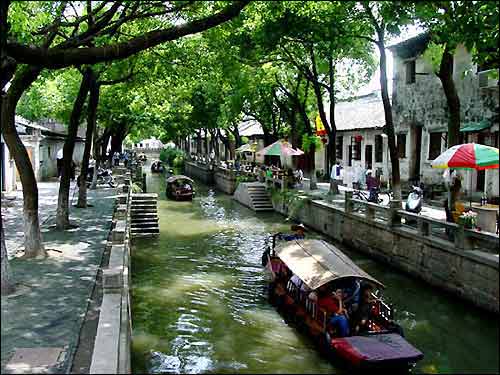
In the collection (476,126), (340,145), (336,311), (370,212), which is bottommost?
(336,311)

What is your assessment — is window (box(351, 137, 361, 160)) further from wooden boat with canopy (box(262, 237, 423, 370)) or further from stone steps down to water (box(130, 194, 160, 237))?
wooden boat with canopy (box(262, 237, 423, 370))

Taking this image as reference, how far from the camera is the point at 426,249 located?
596 inches

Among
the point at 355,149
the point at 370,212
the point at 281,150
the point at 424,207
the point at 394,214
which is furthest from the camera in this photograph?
the point at 355,149

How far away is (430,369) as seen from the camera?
995cm

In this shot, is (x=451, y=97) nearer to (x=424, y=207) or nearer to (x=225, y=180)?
(x=424, y=207)

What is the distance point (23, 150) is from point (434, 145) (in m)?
19.0

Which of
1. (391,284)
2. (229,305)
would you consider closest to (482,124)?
(391,284)

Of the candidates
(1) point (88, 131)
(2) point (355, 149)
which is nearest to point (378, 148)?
(2) point (355, 149)

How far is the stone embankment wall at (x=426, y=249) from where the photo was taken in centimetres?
1252

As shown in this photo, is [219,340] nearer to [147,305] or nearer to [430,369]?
[147,305]

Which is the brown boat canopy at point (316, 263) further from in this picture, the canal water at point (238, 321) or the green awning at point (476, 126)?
the green awning at point (476, 126)

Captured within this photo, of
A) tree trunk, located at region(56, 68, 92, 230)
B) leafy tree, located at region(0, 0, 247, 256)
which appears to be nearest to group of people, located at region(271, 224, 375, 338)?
leafy tree, located at region(0, 0, 247, 256)

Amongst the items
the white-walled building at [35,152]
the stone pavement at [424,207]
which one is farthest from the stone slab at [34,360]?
the white-walled building at [35,152]

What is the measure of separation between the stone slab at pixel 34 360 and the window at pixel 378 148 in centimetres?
2518
